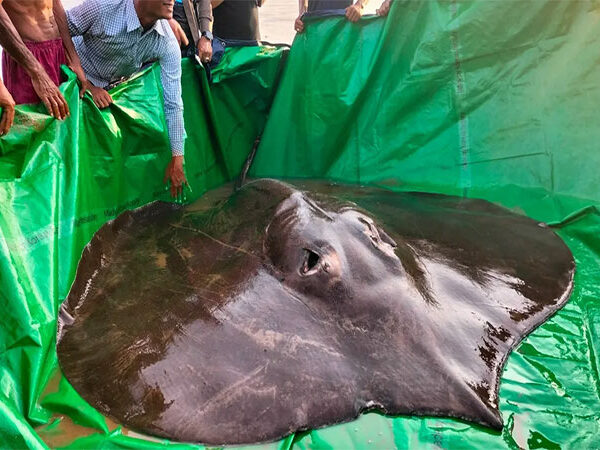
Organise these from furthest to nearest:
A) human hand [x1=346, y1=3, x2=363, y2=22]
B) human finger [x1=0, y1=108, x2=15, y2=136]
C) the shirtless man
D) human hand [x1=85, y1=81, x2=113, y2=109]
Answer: human hand [x1=346, y1=3, x2=363, y2=22]
human hand [x1=85, y1=81, x2=113, y2=109]
the shirtless man
human finger [x1=0, y1=108, x2=15, y2=136]

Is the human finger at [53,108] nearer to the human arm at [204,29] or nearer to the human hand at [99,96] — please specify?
the human hand at [99,96]

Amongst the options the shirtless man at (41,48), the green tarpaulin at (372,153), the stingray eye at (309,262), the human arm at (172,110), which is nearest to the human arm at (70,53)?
the shirtless man at (41,48)

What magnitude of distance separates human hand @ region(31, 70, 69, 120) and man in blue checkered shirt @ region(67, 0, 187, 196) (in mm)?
538

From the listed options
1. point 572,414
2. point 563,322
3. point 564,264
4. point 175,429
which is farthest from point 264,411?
point 564,264

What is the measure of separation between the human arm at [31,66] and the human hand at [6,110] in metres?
0.29

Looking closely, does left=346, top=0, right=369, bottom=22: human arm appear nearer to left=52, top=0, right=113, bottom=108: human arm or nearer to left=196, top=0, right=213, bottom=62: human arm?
left=196, top=0, right=213, bottom=62: human arm

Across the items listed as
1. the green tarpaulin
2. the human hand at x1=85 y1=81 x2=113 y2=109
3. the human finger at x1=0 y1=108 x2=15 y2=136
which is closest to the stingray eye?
the green tarpaulin

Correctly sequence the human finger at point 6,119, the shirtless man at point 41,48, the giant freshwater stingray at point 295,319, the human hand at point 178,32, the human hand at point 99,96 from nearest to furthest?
the giant freshwater stingray at point 295,319 → the human finger at point 6,119 → the shirtless man at point 41,48 → the human hand at point 99,96 → the human hand at point 178,32

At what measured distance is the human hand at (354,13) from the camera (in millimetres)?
4754

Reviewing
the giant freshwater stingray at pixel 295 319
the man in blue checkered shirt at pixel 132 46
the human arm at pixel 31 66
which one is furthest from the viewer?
the man in blue checkered shirt at pixel 132 46

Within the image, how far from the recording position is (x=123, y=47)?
3.89 meters

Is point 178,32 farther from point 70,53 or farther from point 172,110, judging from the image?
point 70,53

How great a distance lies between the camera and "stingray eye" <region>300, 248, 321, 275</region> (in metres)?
2.55

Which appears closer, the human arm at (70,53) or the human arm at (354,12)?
the human arm at (70,53)
